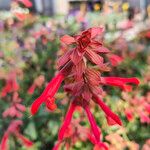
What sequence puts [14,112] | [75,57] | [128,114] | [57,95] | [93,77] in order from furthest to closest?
[14,112], [128,114], [57,95], [93,77], [75,57]

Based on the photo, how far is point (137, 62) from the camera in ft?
12.1

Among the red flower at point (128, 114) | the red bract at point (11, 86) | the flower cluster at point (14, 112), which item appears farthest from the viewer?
the red bract at point (11, 86)

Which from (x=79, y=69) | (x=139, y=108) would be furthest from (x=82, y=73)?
(x=139, y=108)

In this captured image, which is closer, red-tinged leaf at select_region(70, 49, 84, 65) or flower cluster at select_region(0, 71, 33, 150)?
red-tinged leaf at select_region(70, 49, 84, 65)

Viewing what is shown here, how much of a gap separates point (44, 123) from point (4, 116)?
300mm

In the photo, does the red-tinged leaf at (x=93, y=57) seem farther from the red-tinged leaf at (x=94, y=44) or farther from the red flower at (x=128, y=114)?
the red flower at (x=128, y=114)

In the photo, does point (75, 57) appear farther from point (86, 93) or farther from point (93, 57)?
point (86, 93)

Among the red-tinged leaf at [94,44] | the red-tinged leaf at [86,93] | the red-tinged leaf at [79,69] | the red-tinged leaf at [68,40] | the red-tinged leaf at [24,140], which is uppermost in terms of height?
the red-tinged leaf at [68,40]

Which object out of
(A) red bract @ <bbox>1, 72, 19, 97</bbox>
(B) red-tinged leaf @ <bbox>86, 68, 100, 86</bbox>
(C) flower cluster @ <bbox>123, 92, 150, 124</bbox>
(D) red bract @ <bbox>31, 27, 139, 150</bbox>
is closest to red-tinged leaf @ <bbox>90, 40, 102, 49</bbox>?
(D) red bract @ <bbox>31, 27, 139, 150</bbox>

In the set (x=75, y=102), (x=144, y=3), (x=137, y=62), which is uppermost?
(x=75, y=102)

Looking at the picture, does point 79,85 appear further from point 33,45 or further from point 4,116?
point 33,45

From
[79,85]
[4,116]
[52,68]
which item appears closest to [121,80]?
[79,85]

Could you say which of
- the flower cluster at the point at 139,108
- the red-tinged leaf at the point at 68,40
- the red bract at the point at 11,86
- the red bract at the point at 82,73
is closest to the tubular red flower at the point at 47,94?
the red bract at the point at 82,73

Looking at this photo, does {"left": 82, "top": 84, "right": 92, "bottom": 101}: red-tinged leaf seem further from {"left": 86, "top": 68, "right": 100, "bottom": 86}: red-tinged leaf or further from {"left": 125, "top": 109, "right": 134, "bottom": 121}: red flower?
{"left": 125, "top": 109, "right": 134, "bottom": 121}: red flower
